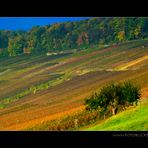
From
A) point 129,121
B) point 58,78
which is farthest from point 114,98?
point 58,78

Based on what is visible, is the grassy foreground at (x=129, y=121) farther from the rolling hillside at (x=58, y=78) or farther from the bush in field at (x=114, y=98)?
the rolling hillside at (x=58, y=78)

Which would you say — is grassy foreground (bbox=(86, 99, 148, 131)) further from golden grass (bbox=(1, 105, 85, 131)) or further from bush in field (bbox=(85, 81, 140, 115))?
golden grass (bbox=(1, 105, 85, 131))

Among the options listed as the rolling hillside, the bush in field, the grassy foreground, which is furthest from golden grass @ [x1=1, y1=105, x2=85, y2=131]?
the grassy foreground

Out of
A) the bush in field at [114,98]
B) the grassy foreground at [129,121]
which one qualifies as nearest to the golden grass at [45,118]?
the bush in field at [114,98]

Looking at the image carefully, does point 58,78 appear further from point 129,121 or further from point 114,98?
point 129,121

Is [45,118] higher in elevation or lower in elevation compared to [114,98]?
lower
